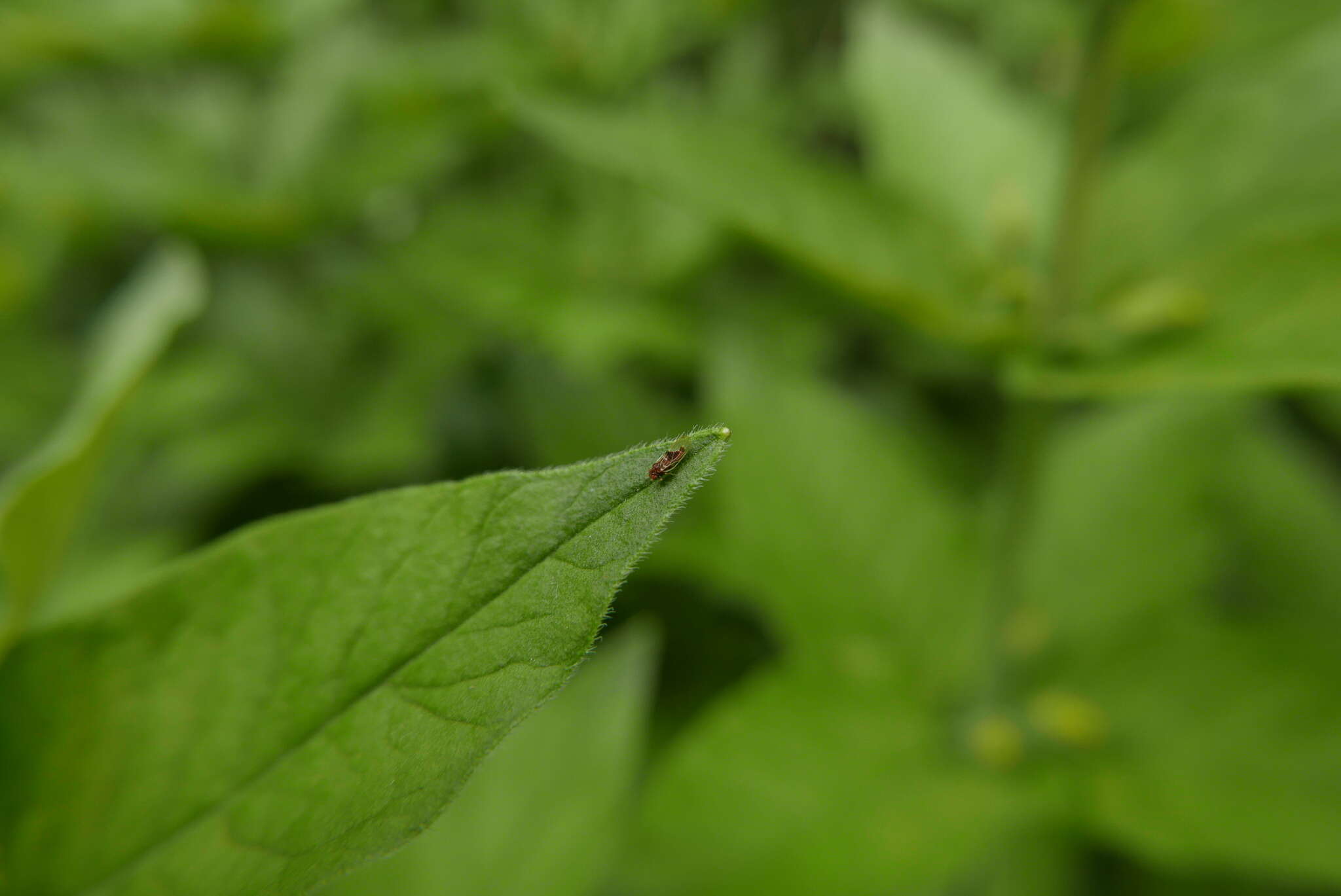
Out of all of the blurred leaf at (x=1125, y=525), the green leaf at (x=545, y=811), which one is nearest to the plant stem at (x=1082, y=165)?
the blurred leaf at (x=1125, y=525)

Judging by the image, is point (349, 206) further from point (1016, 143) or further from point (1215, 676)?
point (1215, 676)

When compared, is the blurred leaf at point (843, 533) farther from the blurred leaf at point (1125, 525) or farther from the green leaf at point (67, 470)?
the green leaf at point (67, 470)

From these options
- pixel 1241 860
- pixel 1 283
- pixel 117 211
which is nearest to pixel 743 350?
pixel 1241 860

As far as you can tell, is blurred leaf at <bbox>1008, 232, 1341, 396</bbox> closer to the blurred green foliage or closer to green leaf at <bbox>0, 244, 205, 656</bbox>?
the blurred green foliage

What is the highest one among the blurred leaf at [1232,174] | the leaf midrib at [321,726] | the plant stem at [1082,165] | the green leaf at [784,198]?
the blurred leaf at [1232,174]

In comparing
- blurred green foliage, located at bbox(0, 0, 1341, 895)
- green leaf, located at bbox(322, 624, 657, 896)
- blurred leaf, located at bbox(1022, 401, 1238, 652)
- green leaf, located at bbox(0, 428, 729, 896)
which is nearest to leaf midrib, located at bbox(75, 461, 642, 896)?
green leaf, located at bbox(0, 428, 729, 896)

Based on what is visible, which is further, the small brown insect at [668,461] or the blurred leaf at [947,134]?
the blurred leaf at [947,134]

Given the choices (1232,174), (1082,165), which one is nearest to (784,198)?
(1082,165)
